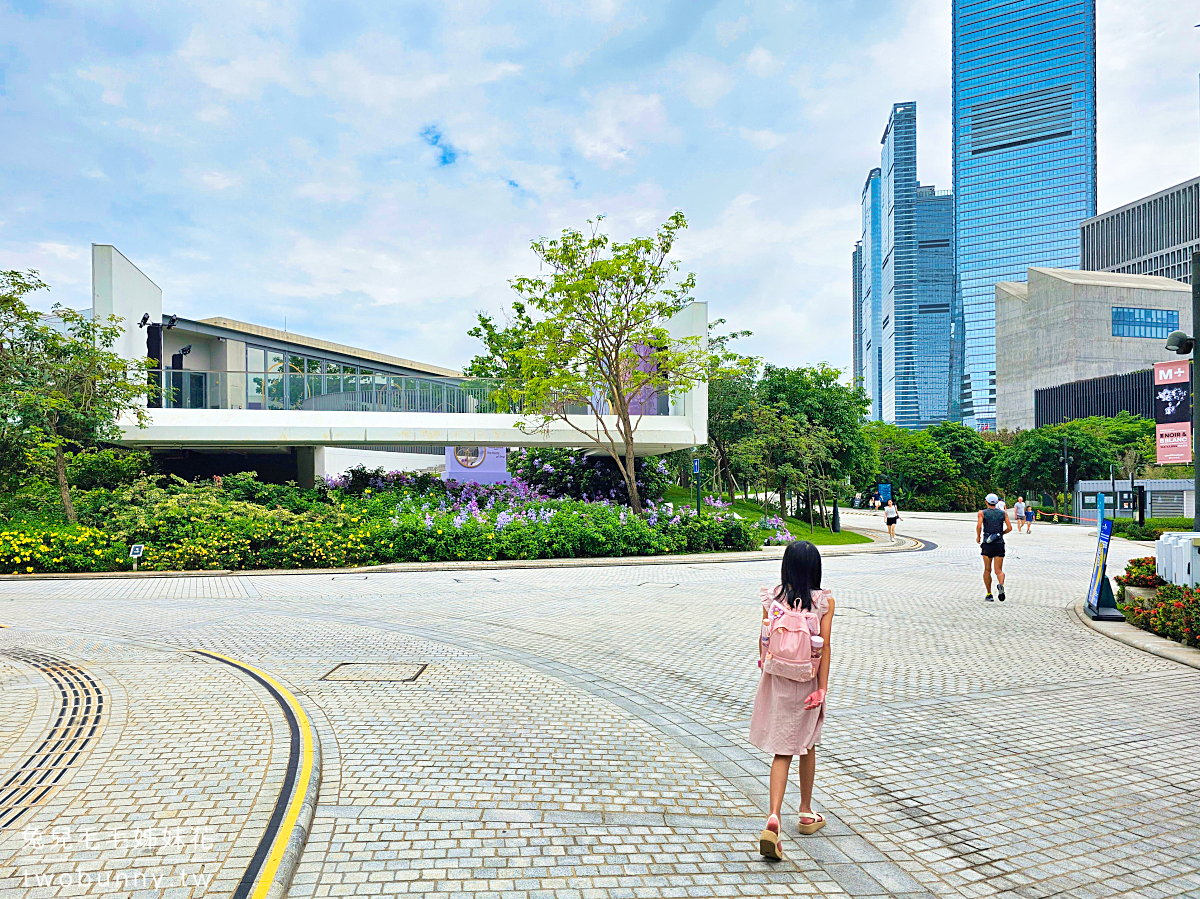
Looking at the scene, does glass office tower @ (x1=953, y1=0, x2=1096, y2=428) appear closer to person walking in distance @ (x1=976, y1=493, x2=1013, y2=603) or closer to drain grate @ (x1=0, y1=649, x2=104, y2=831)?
person walking in distance @ (x1=976, y1=493, x2=1013, y2=603)

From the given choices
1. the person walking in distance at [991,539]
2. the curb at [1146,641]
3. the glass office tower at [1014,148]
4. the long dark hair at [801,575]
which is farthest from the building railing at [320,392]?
the glass office tower at [1014,148]

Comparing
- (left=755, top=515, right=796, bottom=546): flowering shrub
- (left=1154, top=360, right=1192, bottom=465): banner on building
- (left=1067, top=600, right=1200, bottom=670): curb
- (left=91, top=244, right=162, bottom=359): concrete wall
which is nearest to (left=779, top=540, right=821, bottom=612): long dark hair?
(left=1067, top=600, right=1200, bottom=670): curb

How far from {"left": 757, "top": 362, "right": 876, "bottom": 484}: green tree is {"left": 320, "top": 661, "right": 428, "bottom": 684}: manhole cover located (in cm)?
2880

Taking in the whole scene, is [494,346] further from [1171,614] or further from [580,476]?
[1171,614]

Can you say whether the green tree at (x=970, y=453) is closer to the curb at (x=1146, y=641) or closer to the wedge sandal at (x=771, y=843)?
the curb at (x=1146, y=641)

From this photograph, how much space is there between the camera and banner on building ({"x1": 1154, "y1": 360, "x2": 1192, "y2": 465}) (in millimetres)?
11770

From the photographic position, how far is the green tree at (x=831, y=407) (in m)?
36.1

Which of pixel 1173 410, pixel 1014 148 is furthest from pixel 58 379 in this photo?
pixel 1014 148

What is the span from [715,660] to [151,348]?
24203mm

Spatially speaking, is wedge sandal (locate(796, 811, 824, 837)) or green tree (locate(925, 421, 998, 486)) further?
green tree (locate(925, 421, 998, 486))

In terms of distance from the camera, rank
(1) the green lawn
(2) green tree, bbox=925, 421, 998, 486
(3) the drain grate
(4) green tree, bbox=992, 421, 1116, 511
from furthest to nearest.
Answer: (2) green tree, bbox=925, 421, 998, 486 → (4) green tree, bbox=992, 421, 1116, 511 → (1) the green lawn → (3) the drain grate

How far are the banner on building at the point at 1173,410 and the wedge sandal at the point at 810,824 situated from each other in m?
10.8

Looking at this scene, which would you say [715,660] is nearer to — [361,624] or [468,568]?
[361,624]

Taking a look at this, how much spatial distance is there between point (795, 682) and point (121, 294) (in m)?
23.7
